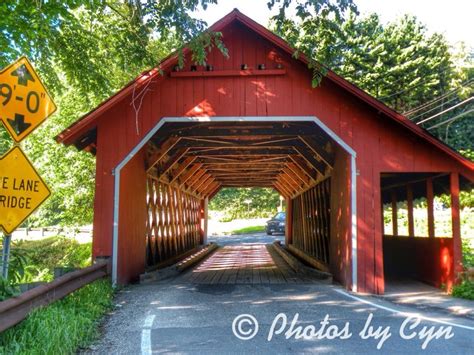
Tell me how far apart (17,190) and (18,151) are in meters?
0.37

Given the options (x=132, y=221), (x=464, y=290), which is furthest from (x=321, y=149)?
(x=132, y=221)

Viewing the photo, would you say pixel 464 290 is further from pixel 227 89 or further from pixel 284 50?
pixel 227 89

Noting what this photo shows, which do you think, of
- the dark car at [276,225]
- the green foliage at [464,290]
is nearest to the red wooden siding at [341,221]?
the green foliage at [464,290]

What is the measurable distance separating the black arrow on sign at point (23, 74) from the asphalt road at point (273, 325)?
2.73 metres

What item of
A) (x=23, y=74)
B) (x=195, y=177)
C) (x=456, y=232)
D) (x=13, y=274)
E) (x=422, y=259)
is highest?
(x=195, y=177)

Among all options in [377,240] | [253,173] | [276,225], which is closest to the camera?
[377,240]

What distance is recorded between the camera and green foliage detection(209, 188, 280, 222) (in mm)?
49344

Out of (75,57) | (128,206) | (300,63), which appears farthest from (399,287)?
(75,57)

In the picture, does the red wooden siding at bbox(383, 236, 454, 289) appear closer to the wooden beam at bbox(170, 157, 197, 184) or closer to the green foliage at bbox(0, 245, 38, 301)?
the wooden beam at bbox(170, 157, 197, 184)

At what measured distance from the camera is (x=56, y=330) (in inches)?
182

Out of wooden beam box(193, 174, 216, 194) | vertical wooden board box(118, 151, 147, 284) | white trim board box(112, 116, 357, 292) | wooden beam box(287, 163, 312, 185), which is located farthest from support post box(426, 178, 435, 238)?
wooden beam box(193, 174, 216, 194)

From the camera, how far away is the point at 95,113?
8.38m

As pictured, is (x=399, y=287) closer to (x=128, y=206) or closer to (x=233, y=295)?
(x=233, y=295)

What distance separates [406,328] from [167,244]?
936cm
